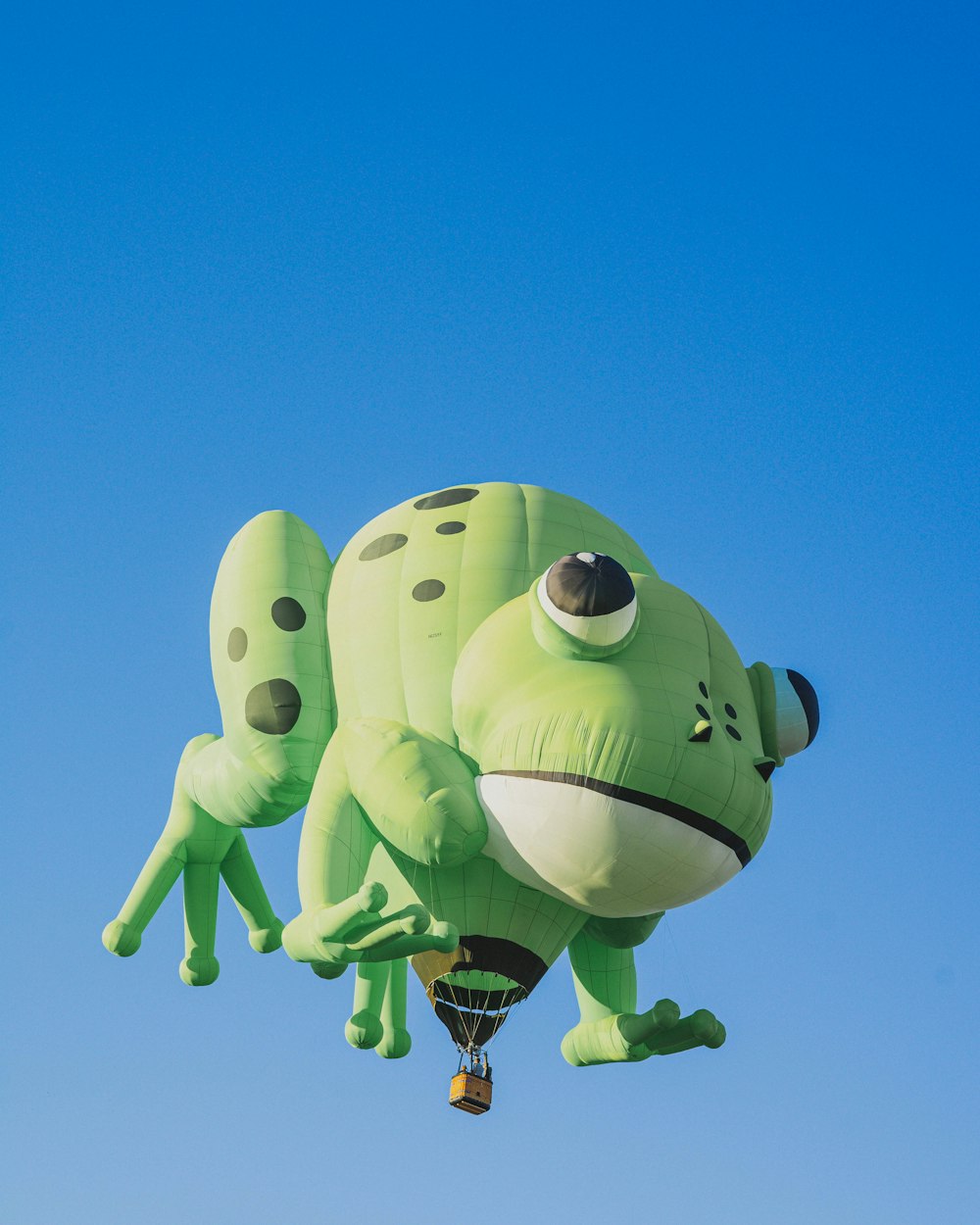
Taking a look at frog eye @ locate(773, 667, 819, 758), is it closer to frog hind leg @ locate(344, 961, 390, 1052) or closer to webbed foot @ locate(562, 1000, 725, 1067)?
webbed foot @ locate(562, 1000, 725, 1067)

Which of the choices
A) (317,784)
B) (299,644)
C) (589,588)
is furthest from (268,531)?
(589,588)

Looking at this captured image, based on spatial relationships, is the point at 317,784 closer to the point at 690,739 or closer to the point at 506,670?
the point at 506,670

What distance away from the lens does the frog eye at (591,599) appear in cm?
1700

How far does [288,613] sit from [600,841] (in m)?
3.84

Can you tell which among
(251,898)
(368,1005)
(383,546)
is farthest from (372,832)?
(251,898)

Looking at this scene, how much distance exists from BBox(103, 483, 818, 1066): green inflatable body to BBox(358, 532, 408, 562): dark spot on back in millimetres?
21

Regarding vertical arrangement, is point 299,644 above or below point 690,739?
above

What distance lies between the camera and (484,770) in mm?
17344

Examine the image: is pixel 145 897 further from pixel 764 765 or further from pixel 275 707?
pixel 764 765

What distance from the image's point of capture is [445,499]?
19234mm

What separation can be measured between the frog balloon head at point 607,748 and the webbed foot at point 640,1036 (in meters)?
1.20

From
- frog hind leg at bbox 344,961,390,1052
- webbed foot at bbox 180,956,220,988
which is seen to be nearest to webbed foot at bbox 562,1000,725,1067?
frog hind leg at bbox 344,961,390,1052

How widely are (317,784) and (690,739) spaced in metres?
3.34

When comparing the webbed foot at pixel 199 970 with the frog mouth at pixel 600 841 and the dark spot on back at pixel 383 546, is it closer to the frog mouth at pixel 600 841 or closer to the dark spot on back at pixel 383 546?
the frog mouth at pixel 600 841
